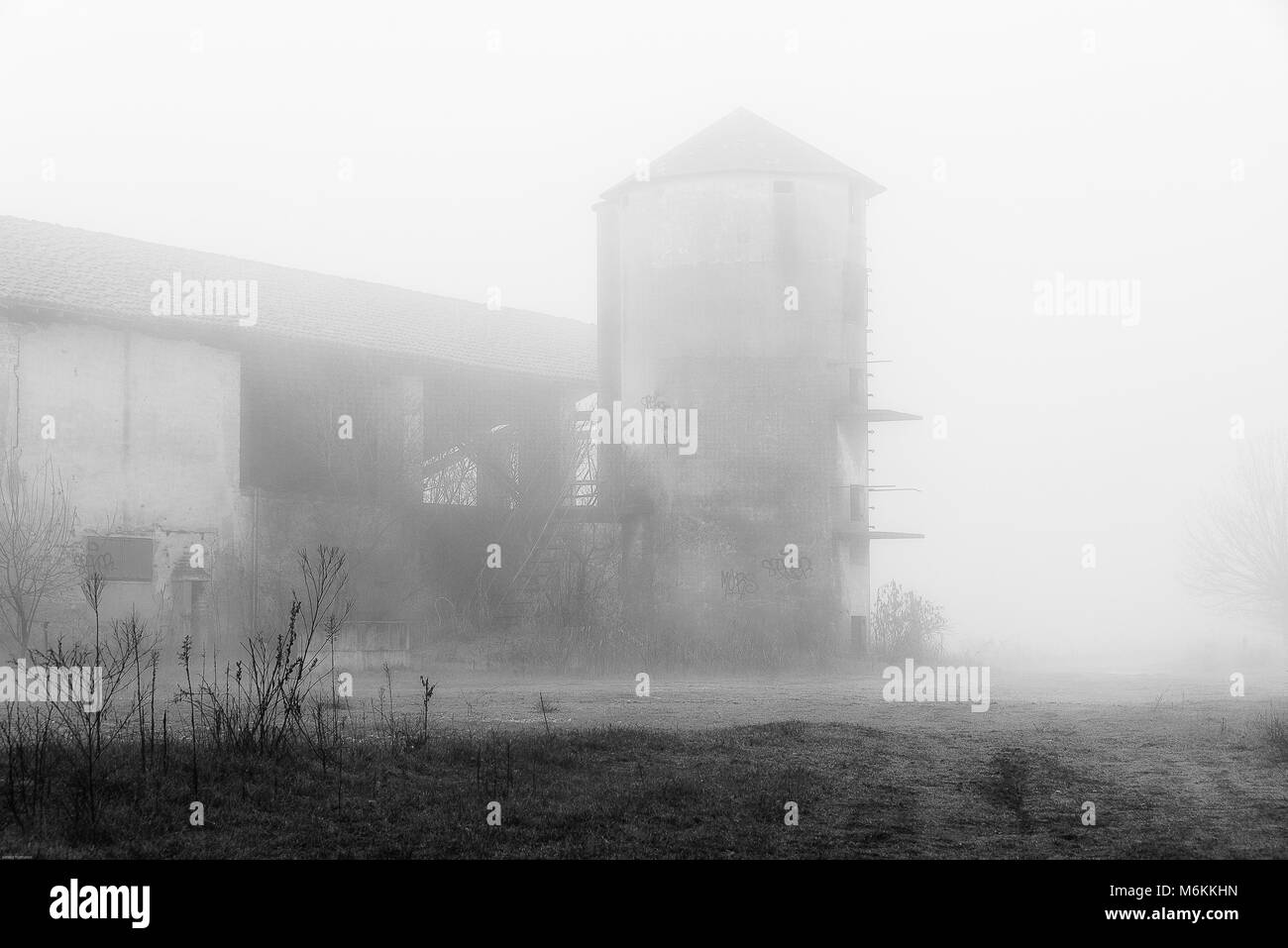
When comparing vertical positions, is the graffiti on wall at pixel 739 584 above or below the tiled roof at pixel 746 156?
below

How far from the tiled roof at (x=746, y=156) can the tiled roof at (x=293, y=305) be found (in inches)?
208

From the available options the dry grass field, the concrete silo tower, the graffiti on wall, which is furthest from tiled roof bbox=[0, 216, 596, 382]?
the dry grass field

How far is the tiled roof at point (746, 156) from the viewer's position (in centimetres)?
2894

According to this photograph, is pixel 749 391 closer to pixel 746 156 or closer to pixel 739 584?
pixel 739 584

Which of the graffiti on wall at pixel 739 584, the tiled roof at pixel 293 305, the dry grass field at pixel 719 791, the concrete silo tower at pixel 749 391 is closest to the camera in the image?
the dry grass field at pixel 719 791

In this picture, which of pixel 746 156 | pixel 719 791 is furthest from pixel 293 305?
pixel 719 791

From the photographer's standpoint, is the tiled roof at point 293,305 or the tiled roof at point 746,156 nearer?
the tiled roof at point 293,305

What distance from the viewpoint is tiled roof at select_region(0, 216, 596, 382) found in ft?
86.6

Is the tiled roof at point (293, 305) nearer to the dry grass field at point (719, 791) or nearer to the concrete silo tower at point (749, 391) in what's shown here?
the concrete silo tower at point (749, 391)

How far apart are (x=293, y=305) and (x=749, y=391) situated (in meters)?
10.4

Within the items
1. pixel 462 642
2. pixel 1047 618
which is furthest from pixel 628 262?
pixel 1047 618

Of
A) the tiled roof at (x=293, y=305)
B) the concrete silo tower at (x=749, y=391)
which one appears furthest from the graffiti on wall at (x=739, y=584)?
the tiled roof at (x=293, y=305)

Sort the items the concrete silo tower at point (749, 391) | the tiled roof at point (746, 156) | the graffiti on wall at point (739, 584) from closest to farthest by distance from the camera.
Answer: the graffiti on wall at point (739, 584) → the concrete silo tower at point (749, 391) → the tiled roof at point (746, 156)

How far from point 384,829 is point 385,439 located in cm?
2046
